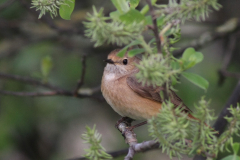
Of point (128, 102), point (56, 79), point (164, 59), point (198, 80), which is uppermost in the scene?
point (164, 59)

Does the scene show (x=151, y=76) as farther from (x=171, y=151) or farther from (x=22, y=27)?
(x=22, y=27)

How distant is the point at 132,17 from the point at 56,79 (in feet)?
14.3

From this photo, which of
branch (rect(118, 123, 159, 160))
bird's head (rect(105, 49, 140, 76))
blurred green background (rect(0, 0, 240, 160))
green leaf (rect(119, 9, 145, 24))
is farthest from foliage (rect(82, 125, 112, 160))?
blurred green background (rect(0, 0, 240, 160))

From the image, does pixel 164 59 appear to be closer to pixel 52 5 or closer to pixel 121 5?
pixel 121 5

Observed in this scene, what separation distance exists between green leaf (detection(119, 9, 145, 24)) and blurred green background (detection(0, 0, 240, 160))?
3.57 meters

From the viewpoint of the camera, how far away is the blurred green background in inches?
215

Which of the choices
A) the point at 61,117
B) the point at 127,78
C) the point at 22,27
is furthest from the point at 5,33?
the point at 127,78

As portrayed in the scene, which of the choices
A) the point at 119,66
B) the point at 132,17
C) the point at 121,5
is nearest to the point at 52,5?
the point at 121,5

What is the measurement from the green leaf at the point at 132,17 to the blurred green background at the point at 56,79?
11.7 ft

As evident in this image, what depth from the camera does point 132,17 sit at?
1712 millimetres

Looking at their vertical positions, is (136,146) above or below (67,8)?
below

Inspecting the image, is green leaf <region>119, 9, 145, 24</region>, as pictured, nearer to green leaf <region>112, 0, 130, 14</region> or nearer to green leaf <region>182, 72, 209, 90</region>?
green leaf <region>112, 0, 130, 14</region>

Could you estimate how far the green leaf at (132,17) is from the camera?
170cm

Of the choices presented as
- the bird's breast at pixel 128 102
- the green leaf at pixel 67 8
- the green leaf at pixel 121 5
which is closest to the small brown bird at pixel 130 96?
the bird's breast at pixel 128 102
